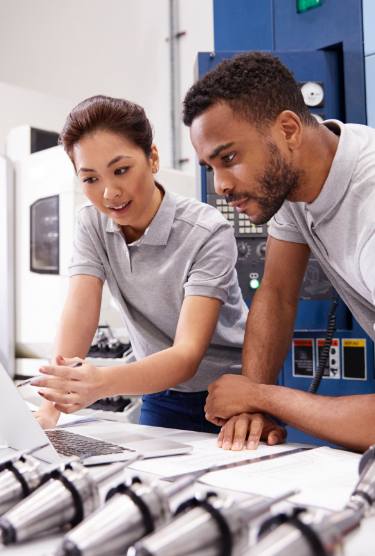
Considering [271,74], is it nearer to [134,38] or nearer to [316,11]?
[316,11]

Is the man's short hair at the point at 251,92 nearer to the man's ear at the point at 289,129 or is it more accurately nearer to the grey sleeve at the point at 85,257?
the man's ear at the point at 289,129

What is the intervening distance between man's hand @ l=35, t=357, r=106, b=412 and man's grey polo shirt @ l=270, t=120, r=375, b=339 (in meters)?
0.57

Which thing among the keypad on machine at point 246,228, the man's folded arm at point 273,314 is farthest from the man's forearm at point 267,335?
the keypad on machine at point 246,228

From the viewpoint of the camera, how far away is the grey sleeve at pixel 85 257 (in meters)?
1.37

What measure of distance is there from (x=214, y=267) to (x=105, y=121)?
0.45 meters

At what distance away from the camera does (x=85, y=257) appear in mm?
1382

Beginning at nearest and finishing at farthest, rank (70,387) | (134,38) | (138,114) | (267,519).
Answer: (267,519) < (70,387) < (138,114) < (134,38)

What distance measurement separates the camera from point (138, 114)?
1.30 metres

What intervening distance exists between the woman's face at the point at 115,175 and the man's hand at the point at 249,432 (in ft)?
1.94

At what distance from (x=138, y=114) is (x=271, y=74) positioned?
1.15ft

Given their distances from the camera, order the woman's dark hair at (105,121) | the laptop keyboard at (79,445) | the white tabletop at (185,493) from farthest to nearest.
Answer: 1. the woman's dark hair at (105,121)
2. the laptop keyboard at (79,445)
3. the white tabletop at (185,493)

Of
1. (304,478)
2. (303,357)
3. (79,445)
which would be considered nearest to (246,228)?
(303,357)

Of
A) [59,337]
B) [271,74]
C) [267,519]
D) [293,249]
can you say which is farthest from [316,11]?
[267,519]

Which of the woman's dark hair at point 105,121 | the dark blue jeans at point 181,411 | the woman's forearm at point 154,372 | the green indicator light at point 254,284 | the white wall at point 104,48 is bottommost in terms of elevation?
the dark blue jeans at point 181,411
